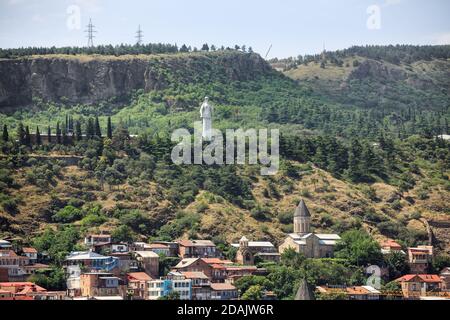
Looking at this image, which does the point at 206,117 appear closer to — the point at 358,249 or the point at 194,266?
the point at 358,249

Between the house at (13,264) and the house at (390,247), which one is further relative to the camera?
the house at (390,247)

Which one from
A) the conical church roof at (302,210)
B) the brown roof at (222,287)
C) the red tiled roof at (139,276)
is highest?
the conical church roof at (302,210)

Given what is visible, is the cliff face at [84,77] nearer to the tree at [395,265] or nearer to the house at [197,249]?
the house at [197,249]

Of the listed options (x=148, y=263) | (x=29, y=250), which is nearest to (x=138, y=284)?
(x=148, y=263)

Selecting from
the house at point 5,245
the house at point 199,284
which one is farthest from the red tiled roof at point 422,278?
the house at point 5,245
